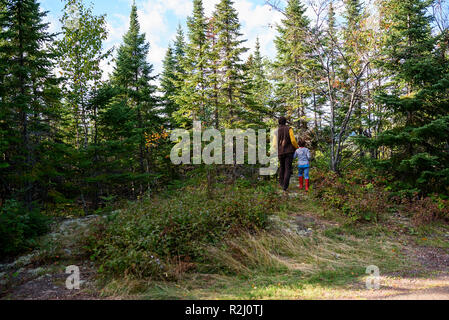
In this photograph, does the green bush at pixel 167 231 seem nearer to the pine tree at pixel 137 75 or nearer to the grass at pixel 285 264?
the grass at pixel 285 264

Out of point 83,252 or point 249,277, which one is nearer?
point 249,277

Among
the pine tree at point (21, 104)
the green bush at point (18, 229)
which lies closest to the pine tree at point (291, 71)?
the pine tree at point (21, 104)

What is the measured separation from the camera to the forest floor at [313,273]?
3510mm

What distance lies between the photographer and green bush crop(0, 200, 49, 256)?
5395 mm

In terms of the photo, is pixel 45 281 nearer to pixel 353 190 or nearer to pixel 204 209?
pixel 204 209

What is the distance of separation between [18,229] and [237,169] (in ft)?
32.9

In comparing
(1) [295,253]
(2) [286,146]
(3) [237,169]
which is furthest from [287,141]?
(3) [237,169]

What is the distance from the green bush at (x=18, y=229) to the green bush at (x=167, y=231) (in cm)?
189

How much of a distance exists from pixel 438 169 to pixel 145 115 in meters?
17.0

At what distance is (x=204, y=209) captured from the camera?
233 inches

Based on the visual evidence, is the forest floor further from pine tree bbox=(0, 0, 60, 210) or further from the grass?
pine tree bbox=(0, 0, 60, 210)

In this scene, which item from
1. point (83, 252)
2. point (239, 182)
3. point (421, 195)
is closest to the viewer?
point (83, 252)

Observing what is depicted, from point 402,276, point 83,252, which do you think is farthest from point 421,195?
point 83,252

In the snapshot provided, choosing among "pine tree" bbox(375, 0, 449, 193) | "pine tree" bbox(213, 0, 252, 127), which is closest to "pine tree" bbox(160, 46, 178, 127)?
"pine tree" bbox(213, 0, 252, 127)
